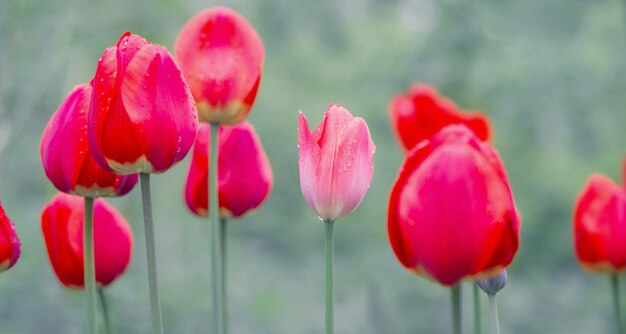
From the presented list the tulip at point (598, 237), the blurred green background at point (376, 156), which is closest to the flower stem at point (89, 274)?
the tulip at point (598, 237)

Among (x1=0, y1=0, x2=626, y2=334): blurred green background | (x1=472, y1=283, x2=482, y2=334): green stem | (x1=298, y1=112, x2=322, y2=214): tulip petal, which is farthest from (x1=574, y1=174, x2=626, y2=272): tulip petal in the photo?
(x1=0, y1=0, x2=626, y2=334): blurred green background

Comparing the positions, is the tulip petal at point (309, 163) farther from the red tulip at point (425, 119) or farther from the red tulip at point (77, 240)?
the red tulip at point (425, 119)

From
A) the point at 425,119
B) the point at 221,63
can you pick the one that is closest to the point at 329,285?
the point at 221,63

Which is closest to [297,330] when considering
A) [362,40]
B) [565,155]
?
[565,155]

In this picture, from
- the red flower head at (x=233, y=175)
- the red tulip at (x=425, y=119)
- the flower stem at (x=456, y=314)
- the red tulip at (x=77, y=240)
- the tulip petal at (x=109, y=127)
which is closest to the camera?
the flower stem at (x=456, y=314)

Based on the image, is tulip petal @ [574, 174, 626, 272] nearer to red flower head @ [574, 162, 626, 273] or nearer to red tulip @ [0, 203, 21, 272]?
red flower head @ [574, 162, 626, 273]
